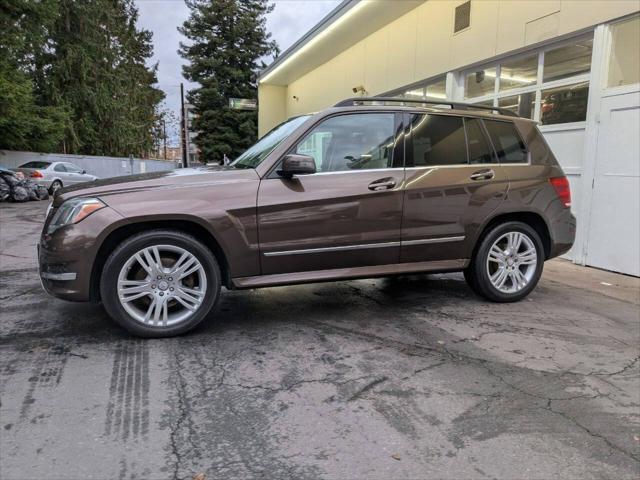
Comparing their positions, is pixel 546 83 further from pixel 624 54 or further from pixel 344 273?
pixel 344 273

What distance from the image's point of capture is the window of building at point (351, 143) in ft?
13.5

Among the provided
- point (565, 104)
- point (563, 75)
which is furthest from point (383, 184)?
point (563, 75)

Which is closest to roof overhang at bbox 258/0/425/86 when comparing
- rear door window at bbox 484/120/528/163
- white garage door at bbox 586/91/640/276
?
white garage door at bbox 586/91/640/276

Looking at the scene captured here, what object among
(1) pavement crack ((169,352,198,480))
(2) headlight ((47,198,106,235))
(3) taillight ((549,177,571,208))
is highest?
(3) taillight ((549,177,571,208))

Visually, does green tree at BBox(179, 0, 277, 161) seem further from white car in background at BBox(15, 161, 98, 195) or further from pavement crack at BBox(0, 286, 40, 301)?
pavement crack at BBox(0, 286, 40, 301)

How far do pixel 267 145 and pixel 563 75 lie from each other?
5.79 meters

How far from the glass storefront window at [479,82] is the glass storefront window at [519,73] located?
0.87ft

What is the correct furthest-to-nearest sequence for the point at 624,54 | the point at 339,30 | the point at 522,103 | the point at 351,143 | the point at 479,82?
the point at 339,30 < the point at 479,82 < the point at 522,103 < the point at 624,54 < the point at 351,143

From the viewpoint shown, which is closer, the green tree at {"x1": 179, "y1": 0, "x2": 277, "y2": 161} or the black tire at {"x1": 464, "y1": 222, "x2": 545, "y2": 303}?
the black tire at {"x1": 464, "y1": 222, "x2": 545, "y2": 303}

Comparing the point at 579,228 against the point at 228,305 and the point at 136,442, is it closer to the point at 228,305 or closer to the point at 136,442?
the point at 228,305

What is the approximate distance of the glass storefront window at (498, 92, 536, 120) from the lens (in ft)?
27.3

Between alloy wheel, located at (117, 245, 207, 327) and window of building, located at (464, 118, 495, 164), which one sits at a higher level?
window of building, located at (464, 118, 495, 164)

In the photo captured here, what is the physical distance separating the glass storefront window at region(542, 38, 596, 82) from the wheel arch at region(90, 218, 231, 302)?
6.51 m

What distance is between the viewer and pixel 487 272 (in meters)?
4.75
